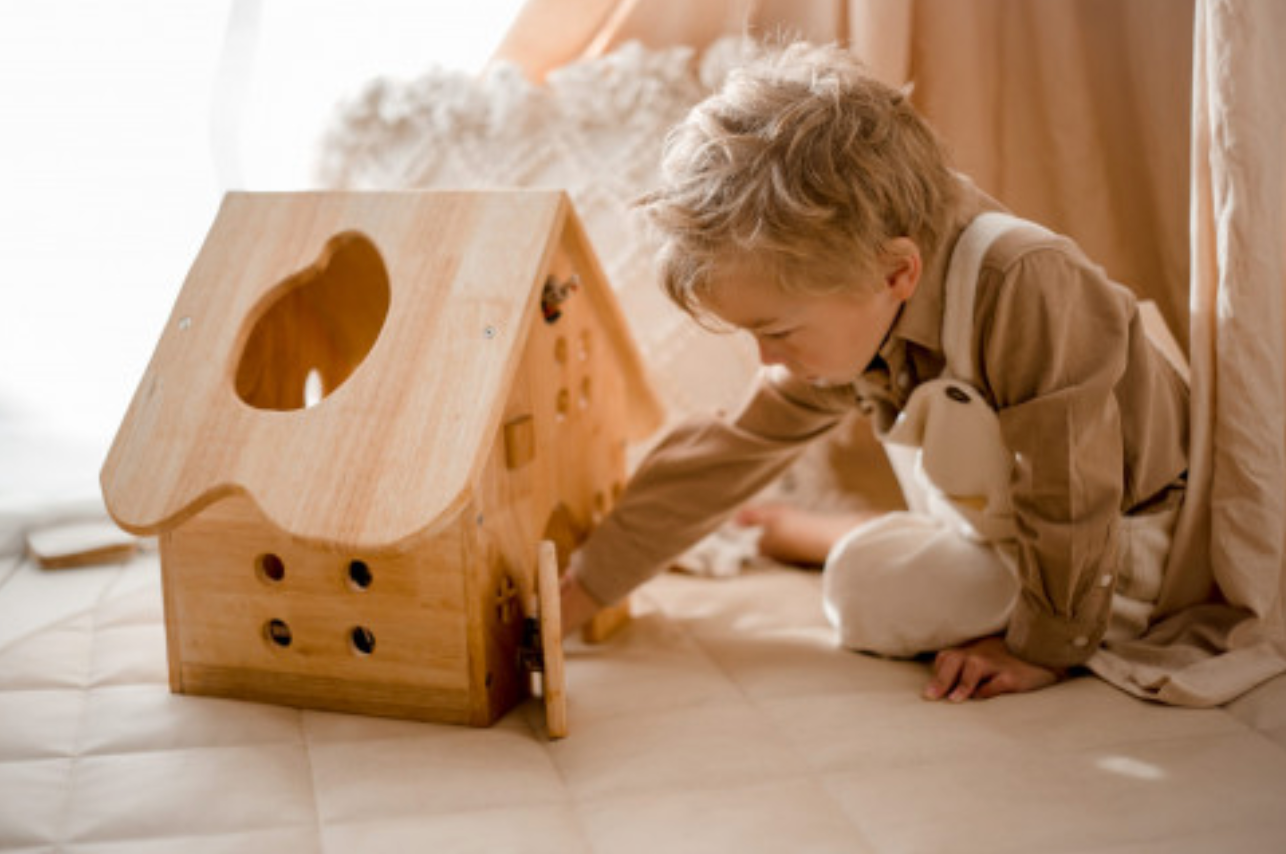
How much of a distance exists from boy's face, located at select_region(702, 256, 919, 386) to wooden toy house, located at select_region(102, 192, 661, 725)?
163 millimetres

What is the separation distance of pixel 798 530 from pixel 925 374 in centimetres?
37

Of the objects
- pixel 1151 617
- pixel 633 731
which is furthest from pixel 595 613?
pixel 1151 617

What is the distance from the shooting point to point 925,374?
1130 mm

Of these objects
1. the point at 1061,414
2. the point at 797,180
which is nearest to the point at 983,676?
the point at 1061,414

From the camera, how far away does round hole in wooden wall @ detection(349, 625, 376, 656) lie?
1061 mm

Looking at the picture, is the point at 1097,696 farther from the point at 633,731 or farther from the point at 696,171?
the point at 696,171

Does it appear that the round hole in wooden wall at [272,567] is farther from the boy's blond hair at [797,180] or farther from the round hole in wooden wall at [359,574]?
the boy's blond hair at [797,180]

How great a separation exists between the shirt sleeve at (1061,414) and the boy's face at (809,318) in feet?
0.27

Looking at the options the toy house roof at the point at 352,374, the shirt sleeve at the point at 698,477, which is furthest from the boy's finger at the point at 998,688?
the toy house roof at the point at 352,374

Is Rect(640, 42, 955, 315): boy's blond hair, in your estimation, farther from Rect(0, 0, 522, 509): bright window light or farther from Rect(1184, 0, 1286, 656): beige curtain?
Rect(0, 0, 522, 509): bright window light

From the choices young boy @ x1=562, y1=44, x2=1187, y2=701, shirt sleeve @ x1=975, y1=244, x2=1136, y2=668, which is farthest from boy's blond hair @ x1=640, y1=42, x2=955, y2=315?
shirt sleeve @ x1=975, y1=244, x2=1136, y2=668

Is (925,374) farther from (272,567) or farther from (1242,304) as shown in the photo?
(272,567)

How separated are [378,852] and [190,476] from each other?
328 millimetres

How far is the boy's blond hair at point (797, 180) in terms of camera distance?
961 mm
